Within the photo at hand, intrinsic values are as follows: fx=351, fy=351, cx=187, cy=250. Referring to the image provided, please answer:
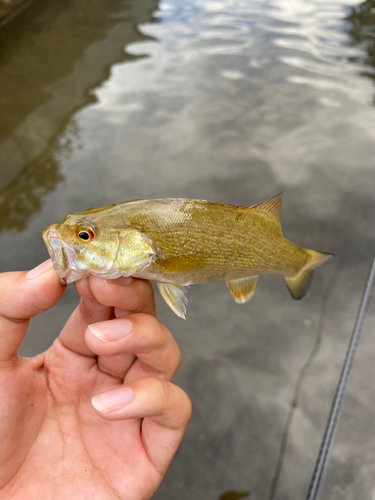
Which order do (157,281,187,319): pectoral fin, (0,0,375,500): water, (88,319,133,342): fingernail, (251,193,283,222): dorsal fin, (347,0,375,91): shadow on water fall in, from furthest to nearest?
1. (347,0,375,91): shadow on water
2. (0,0,375,500): water
3. (251,193,283,222): dorsal fin
4. (157,281,187,319): pectoral fin
5. (88,319,133,342): fingernail

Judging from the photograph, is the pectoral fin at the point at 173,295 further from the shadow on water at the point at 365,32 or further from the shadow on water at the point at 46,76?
the shadow on water at the point at 365,32

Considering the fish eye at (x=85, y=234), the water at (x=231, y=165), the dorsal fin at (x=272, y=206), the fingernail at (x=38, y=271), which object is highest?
the fish eye at (x=85, y=234)

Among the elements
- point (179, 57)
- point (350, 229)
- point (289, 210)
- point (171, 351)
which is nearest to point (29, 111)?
point (179, 57)

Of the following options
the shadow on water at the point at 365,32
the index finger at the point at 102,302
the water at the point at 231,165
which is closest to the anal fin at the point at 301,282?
the index finger at the point at 102,302

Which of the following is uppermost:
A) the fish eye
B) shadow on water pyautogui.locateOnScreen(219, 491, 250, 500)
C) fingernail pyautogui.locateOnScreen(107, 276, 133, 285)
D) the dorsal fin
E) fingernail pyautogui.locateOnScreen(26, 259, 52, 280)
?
the fish eye

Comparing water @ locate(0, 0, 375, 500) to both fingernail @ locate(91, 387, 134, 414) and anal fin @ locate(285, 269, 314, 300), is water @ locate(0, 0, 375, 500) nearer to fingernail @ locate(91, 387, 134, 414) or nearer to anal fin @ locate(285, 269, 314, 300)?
anal fin @ locate(285, 269, 314, 300)

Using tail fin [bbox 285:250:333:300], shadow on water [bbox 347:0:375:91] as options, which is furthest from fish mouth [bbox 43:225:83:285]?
shadow on water [bbox 347:0:375:91]
